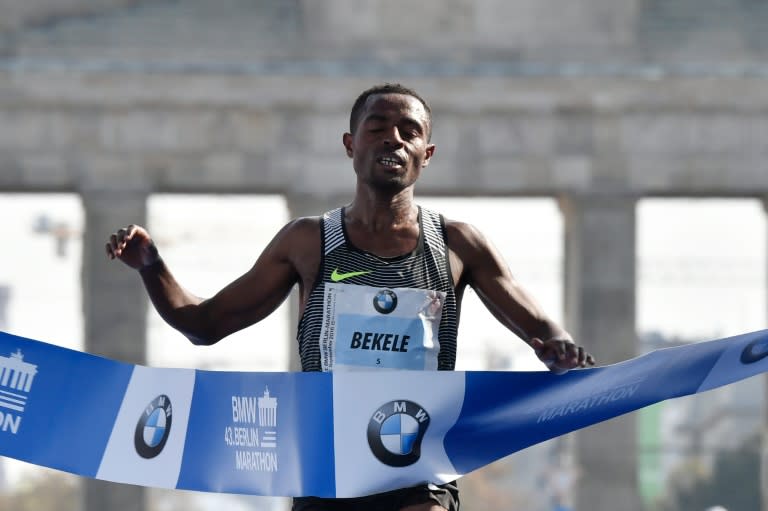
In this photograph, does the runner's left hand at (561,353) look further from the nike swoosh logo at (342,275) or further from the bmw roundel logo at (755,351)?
the bmw roundel logo at (755,351)

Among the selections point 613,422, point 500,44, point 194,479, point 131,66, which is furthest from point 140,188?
point 194,479

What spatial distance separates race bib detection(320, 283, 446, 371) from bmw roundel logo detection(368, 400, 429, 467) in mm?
183

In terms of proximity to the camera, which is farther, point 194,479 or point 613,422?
point 613,422

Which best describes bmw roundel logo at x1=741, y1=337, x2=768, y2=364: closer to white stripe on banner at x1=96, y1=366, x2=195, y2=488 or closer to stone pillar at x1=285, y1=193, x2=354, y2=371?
white stripe on banner at x1=96, y1=366, x2=195, y2=488

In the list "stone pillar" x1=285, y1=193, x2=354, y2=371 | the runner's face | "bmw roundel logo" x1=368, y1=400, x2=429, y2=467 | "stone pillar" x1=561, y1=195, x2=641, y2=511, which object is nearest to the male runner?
the runner's face

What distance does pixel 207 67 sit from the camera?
2616 cm

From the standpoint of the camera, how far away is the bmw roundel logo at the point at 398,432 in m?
6.43

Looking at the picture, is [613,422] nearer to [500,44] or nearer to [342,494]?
[500,44]

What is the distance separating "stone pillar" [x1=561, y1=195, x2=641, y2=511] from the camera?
84.0ft

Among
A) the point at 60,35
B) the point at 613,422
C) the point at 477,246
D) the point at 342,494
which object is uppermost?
the point at 60,35

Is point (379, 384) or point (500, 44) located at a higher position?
point (500, 44)

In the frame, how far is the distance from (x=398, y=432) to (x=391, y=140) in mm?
1043

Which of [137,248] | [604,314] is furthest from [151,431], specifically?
[604,314]

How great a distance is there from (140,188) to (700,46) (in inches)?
322
